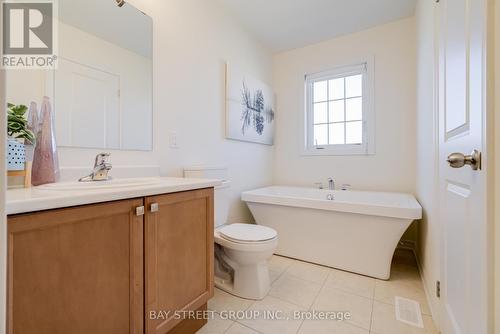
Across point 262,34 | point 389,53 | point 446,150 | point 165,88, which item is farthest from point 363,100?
point 165,88

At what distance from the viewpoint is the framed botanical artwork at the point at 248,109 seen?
234 centimetres

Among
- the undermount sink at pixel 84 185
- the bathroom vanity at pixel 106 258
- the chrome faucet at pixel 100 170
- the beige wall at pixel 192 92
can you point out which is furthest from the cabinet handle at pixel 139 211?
the beige wall at pixel 192 92

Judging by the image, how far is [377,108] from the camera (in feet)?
8.62

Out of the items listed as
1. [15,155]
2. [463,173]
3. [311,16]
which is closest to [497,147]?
[463,173]

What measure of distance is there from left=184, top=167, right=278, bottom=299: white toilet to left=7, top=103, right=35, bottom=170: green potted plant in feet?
3.19

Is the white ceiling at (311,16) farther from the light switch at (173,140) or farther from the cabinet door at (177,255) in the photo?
the cabinet door at (177,255)

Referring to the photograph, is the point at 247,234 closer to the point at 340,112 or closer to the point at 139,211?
the point at 139,211

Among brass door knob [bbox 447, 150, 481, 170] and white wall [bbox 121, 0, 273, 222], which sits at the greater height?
white wall [bbox 121, 0, 273, 222]

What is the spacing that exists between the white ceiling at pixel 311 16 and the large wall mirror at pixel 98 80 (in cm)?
117

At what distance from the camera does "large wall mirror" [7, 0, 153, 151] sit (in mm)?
1189

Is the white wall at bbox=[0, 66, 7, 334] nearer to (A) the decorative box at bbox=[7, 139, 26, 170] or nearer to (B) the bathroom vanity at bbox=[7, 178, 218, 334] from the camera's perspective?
(B) the bathroom vanity at bbox=[7, 178, 218, 334]

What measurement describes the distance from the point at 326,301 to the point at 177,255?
3.70 ft

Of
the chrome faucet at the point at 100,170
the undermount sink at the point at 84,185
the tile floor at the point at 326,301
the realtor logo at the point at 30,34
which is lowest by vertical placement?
the tile floor at the point at 326,301

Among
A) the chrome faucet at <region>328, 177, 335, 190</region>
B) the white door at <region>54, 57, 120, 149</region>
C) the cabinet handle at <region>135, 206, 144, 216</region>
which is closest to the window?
the chrome faucet at <region>328, 177, 335, 190</region>
